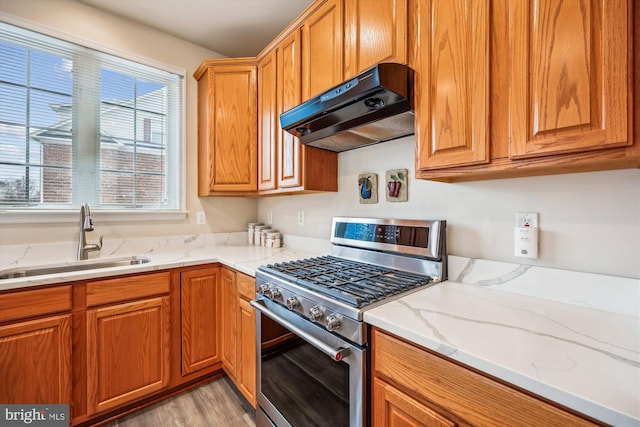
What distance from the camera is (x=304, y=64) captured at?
1.75 metres

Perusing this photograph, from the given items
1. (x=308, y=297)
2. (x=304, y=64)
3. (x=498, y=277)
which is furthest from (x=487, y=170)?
(x=304, y=64)

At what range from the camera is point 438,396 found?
0.75 meters

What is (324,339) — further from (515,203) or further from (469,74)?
(469,74)

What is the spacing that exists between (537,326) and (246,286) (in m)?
1.36

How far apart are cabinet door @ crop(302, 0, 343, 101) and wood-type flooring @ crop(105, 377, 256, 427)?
197 centimetres

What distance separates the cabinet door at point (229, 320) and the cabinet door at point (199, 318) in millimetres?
65

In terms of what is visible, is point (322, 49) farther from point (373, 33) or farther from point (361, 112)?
point (361, 112)

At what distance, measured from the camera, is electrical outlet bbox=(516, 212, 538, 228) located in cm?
110

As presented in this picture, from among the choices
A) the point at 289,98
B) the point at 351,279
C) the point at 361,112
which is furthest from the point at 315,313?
the point at 289,98

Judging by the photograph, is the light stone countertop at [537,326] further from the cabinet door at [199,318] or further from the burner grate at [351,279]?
the cabinet door at [199,318]

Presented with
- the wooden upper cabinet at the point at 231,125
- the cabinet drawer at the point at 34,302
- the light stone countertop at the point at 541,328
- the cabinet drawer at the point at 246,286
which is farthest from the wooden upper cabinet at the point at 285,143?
the cabinet drawer at the point at 34,302

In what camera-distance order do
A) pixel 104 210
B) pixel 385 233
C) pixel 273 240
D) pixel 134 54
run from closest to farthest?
pixel 385 233, pixel 104 210, pixel 134 54, pixel 273 240

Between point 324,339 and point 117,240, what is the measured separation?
189 cm

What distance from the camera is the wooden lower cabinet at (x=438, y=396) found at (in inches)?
23.5
